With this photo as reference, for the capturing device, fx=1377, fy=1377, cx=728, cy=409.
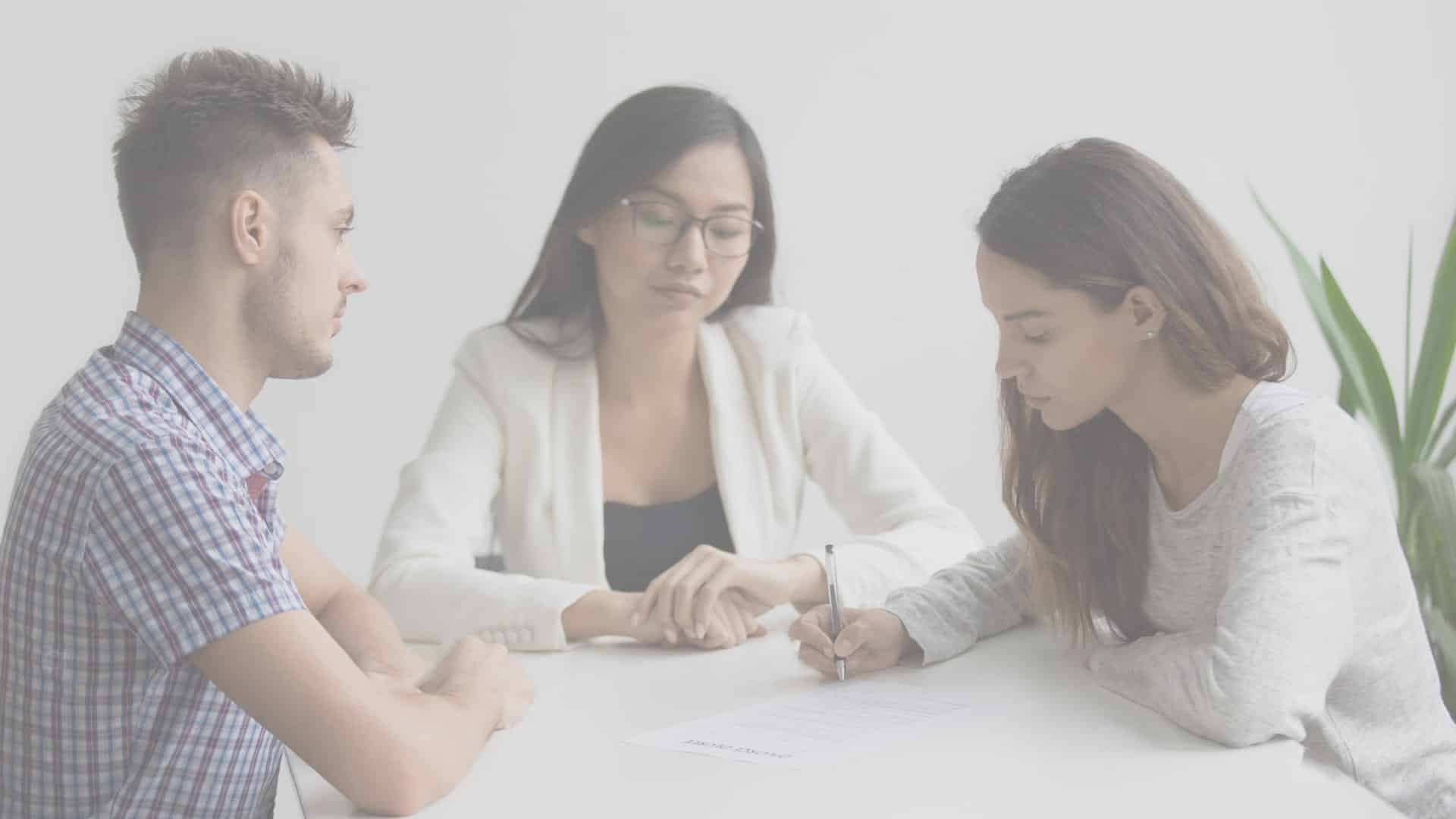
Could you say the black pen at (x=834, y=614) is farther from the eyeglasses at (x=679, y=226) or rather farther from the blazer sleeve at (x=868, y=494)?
the eyeglasses at (x=679, y=226)

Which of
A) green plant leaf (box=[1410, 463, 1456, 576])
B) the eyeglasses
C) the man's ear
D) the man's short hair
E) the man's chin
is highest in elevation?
the man's short hair

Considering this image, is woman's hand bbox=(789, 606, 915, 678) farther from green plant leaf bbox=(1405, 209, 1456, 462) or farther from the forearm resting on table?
green plant leaf bbox=(1405, 209, 1456, 462)

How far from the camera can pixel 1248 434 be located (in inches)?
52.9

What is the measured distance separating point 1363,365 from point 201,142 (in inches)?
81.4

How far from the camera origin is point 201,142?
1314 mm

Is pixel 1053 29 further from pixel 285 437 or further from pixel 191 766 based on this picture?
pixel 191 766

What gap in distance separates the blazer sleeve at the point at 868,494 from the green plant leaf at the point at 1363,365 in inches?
34.3

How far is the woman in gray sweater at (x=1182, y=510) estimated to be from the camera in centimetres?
122

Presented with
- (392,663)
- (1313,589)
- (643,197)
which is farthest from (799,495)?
(1313,589)

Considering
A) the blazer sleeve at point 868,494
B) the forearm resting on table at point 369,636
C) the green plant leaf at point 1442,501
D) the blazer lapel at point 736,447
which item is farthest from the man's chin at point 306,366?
the green plant leaf at point 1442,501

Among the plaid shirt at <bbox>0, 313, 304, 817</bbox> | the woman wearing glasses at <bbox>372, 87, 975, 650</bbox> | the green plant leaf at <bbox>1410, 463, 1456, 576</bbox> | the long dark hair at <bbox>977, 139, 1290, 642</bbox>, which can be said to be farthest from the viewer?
the green plant leaf at <bbox>1410, 463, 1456, 576</bbox>

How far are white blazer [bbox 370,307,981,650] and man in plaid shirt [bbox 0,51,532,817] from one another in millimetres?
642

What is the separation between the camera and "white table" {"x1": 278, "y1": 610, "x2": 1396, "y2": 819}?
3.58 feet

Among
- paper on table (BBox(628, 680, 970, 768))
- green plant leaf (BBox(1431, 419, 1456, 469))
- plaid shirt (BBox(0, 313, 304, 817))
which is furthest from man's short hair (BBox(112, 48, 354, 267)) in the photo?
green plant leaf (BBox(1431, 419, 1456, 469))
